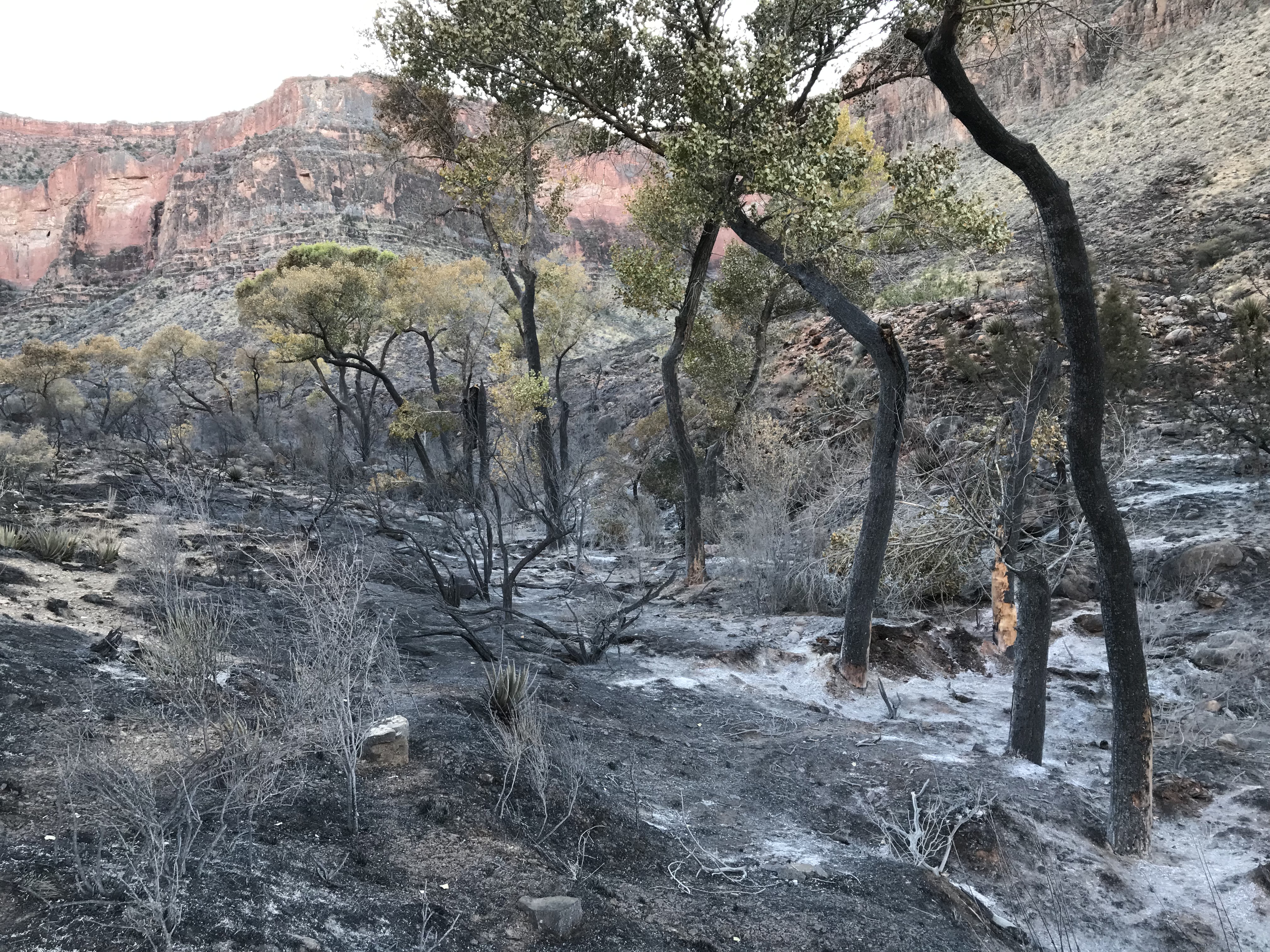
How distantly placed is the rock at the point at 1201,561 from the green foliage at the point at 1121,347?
4.39 metres

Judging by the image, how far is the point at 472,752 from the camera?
4695mm

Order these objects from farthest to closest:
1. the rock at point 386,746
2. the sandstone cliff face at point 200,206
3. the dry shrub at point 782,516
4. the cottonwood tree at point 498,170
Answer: the sandstone cliff face at point 200,206, the cottonwood tree at point 498,170, the dry shrub at point 782,516, the rock at point 386,746

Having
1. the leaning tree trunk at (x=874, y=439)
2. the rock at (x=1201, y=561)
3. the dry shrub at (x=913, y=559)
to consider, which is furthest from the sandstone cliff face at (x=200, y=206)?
the rock at (x=1201, y=561)

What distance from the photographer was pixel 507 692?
5.43 meters

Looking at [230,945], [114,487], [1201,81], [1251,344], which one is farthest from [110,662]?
[1201,81]

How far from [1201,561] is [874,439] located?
434 centimetres

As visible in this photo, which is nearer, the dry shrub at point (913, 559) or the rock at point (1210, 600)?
the dry shrub at point (913, 559)

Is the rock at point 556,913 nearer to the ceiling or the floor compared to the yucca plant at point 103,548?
nearer to the ceiling

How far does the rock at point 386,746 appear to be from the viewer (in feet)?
14.4

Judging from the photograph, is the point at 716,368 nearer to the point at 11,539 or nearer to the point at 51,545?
the point at 51,545

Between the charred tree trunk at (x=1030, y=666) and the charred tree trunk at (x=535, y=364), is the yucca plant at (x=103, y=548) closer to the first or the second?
the charred tree trunk at (x=535, y=364)

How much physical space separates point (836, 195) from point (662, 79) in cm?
282

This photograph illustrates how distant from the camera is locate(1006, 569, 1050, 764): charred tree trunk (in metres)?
5.91

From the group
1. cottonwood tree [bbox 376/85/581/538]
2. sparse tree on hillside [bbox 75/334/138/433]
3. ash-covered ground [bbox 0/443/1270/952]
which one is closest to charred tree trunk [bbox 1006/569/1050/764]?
ash-covered ground [bbox 0/443/1270/952]
